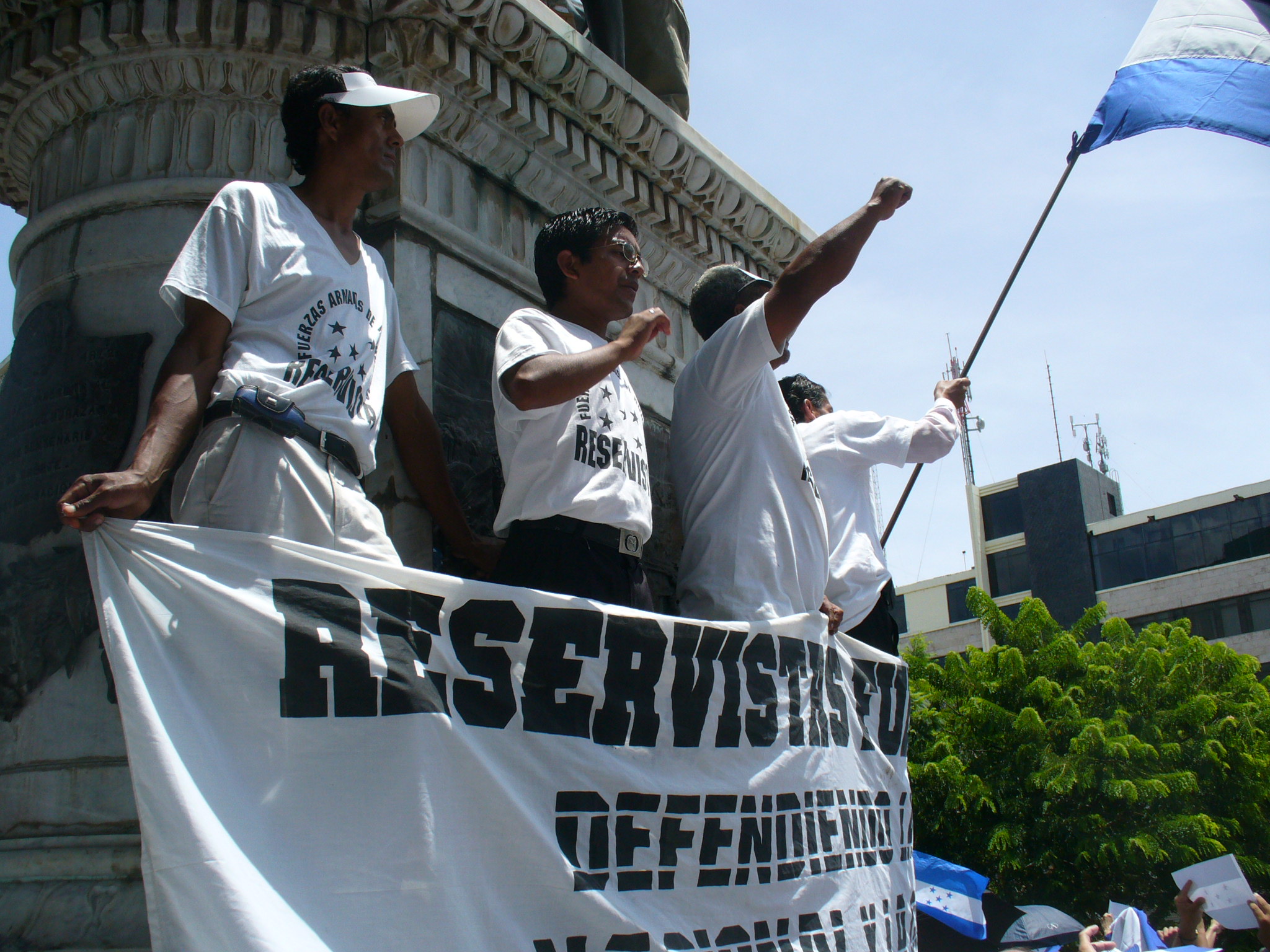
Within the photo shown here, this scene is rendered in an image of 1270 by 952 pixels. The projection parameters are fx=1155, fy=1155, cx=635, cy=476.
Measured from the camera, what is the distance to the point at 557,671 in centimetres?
244

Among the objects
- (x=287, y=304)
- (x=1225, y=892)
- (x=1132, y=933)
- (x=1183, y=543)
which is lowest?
(x=1132, y=933)

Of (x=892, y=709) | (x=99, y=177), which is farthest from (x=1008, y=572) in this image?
(x=99, y=177)

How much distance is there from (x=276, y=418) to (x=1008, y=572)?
4459 cm

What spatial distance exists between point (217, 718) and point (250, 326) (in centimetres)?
83

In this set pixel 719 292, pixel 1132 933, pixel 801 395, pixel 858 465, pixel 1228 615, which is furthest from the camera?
pixel 1228 615

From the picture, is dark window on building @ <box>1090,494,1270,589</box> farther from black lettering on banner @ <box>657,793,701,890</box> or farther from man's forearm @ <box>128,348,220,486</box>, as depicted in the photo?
man's forearm @ <box>128,348,220,486</box>

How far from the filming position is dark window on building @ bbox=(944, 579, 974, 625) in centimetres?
4478

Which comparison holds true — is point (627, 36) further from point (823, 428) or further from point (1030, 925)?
point (1030, 925)

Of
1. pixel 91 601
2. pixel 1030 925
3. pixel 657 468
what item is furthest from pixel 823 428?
pixel 1030 925

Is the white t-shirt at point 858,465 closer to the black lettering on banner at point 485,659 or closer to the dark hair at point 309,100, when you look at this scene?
the black lettering on banner at point 485,659

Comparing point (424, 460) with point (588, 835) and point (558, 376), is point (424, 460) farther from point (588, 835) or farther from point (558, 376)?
point (588, 835)

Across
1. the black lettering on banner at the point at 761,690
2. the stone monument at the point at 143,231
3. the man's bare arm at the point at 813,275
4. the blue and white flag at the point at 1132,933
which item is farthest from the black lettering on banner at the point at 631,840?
the blue and white flag at the point at 1132,933

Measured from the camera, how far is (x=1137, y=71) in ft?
19.0

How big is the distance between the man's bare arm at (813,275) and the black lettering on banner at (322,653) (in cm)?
132
